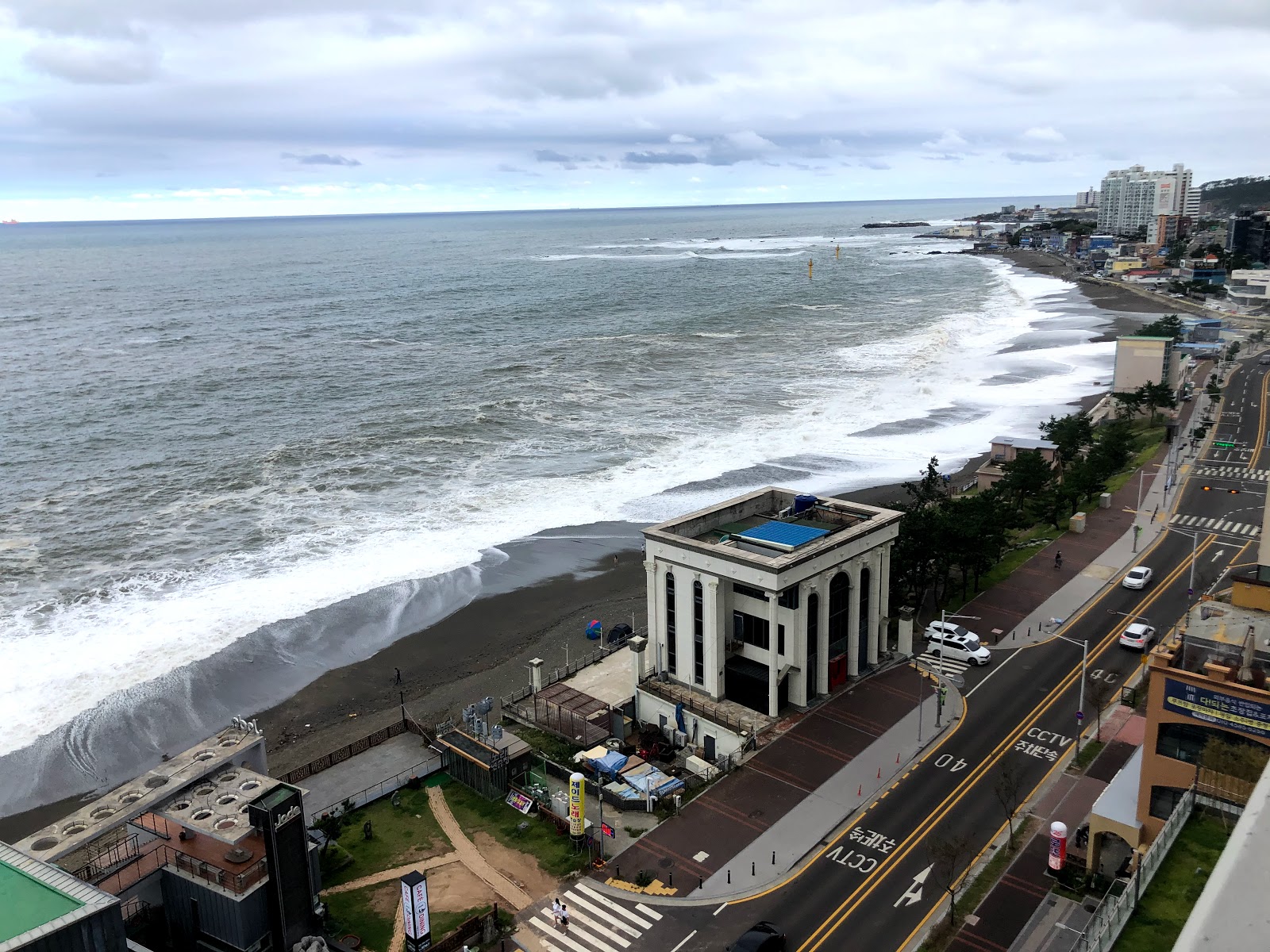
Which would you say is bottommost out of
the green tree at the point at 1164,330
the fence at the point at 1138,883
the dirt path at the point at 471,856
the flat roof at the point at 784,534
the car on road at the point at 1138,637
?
the dirt path at the point at 471,856

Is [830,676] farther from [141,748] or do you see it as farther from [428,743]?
[141,748]

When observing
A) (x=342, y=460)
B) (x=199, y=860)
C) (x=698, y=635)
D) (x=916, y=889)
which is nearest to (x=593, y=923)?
(x=916, y=889)

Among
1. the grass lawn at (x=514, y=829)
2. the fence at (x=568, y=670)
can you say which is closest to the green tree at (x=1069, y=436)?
the fence at (x=568, y=670)

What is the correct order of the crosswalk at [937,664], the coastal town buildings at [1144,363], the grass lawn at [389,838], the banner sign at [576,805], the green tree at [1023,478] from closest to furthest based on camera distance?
1. the banner sign at [576,805]
2. the grass lawn at [389,838]
3. the crosswalk at [937,664]
4. the green tree at [1023,478]
5. the coastal town buildings at [1144,363]

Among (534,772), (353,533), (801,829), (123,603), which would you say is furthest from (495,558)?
(801,829)

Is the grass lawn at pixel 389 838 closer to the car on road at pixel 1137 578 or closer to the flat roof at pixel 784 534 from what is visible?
the flat roof at pixel 784 534

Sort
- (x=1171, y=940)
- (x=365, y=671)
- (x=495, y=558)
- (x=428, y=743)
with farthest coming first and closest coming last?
1. (x=495, y=558)
2. (x=365, y=671)
3. (x=428, y=743)
4. (x=1171, y=940)

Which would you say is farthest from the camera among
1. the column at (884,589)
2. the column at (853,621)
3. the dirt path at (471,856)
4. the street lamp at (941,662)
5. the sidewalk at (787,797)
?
the column at (884,589)

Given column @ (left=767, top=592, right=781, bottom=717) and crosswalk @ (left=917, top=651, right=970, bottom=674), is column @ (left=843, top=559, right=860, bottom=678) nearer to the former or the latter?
crosswalk @ (left=917, top=651, right=970, bottom=674)
